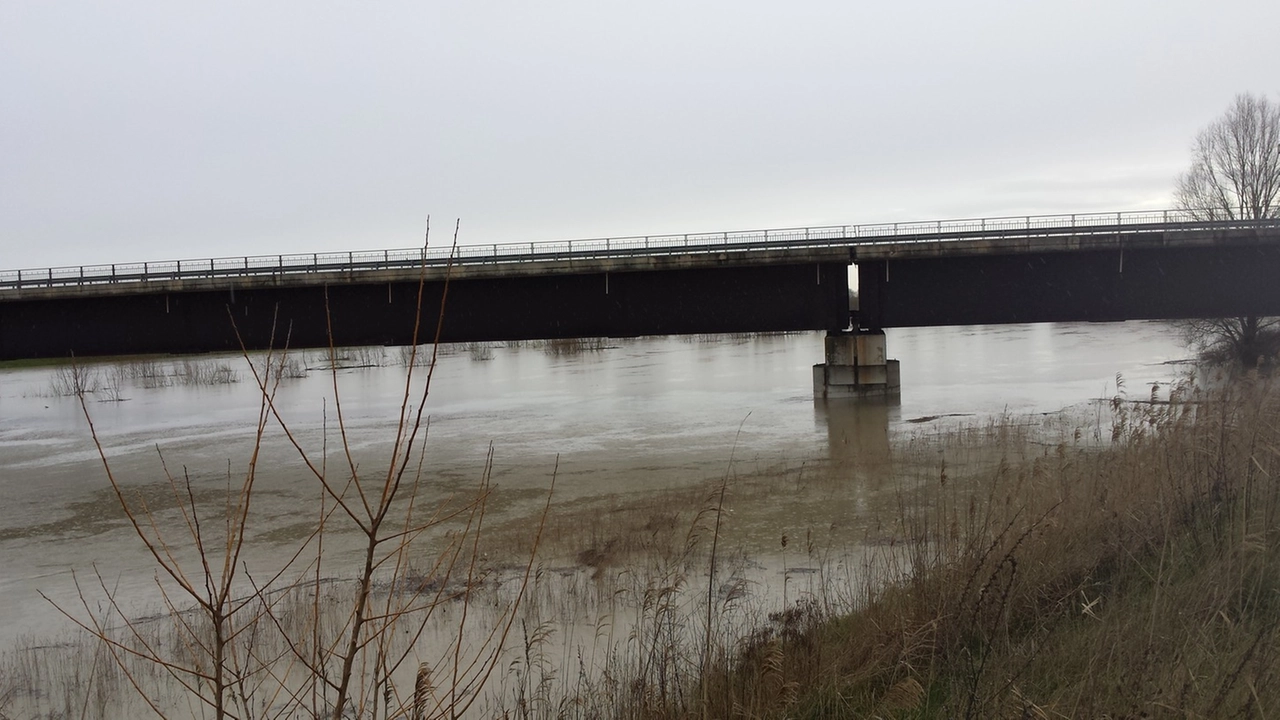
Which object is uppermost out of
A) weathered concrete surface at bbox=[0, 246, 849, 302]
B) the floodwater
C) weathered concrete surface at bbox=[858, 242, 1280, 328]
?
weathered concrete surface at bbox=[0, 246, 849, 302]

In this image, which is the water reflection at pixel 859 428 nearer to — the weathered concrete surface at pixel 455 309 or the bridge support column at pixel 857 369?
the bridge support column at pixel 857 369

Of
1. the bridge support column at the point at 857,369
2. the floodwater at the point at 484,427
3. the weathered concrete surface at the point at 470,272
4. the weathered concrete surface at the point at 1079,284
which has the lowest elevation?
the floodwater at the point at 484,427

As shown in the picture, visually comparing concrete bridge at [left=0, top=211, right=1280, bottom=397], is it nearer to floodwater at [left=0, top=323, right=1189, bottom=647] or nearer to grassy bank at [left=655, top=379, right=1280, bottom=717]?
floodwater at [left=0, top=323, right=1189, bottom=647]

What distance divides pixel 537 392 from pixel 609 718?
42.6m

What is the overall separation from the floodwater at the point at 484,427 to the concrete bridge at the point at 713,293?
3573 millimetres

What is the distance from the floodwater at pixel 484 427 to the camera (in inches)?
750

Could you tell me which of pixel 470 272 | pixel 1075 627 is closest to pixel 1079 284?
pixel 470 272

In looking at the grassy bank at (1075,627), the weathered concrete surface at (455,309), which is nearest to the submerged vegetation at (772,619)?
the grassy bank at (1075,627)

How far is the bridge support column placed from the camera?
3781cm

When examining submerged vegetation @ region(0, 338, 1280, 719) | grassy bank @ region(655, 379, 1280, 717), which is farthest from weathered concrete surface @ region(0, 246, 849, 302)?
grassy bank @ region(655, 379, 1280, 717)

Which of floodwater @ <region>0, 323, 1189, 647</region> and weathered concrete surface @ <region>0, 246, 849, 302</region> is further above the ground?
weathered concrete surface @ <region>0, 246, 849, 302</region>

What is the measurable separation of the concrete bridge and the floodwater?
3573 mm

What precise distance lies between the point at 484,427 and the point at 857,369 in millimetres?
15450

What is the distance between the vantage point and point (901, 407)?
113 ft
